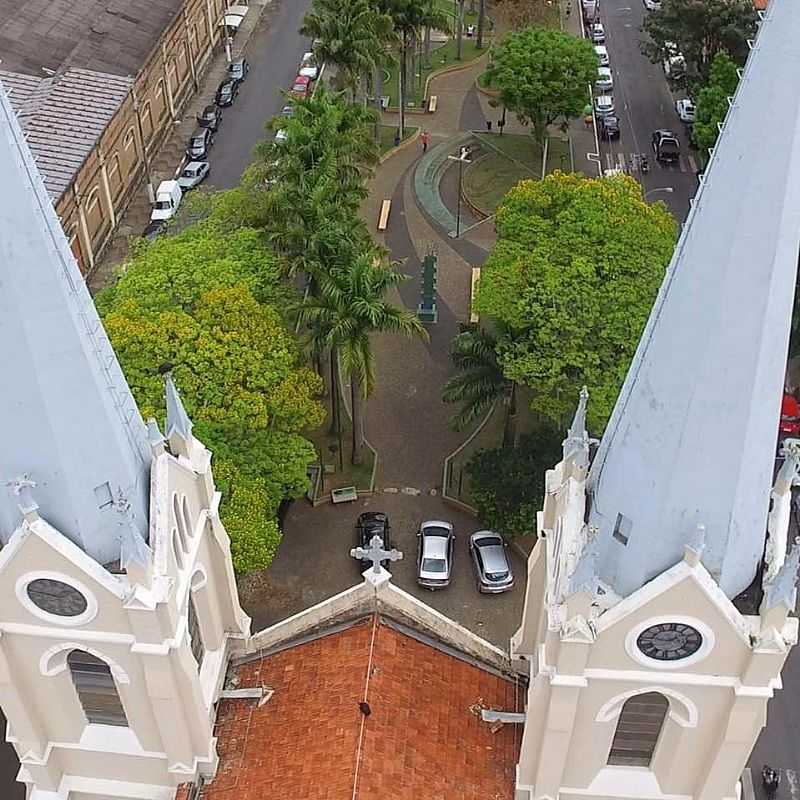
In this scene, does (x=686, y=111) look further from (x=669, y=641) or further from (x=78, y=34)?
(x=669, y=641)

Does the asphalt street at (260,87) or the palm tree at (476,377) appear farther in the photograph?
the asphalt street at (260,87)

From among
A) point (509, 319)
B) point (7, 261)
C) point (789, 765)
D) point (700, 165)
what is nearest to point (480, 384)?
point (509, 319)

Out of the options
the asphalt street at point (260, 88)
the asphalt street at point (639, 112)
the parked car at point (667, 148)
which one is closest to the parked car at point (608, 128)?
the asphalt street at point (639, 112)

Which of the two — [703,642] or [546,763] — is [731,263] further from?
[546,763]

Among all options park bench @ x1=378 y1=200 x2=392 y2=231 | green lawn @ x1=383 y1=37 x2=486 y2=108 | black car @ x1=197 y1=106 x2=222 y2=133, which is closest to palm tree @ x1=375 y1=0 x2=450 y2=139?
park bench @ x1=378 y1=200 x2=392 y2=231

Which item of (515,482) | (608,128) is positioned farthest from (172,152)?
(515,482)

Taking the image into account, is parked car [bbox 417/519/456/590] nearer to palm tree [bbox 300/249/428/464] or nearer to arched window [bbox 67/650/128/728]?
palm tree [bbox 300/249/428/464]

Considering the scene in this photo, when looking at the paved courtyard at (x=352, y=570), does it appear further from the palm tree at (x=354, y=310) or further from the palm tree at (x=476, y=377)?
the palm tree at (x=354, y=310)
